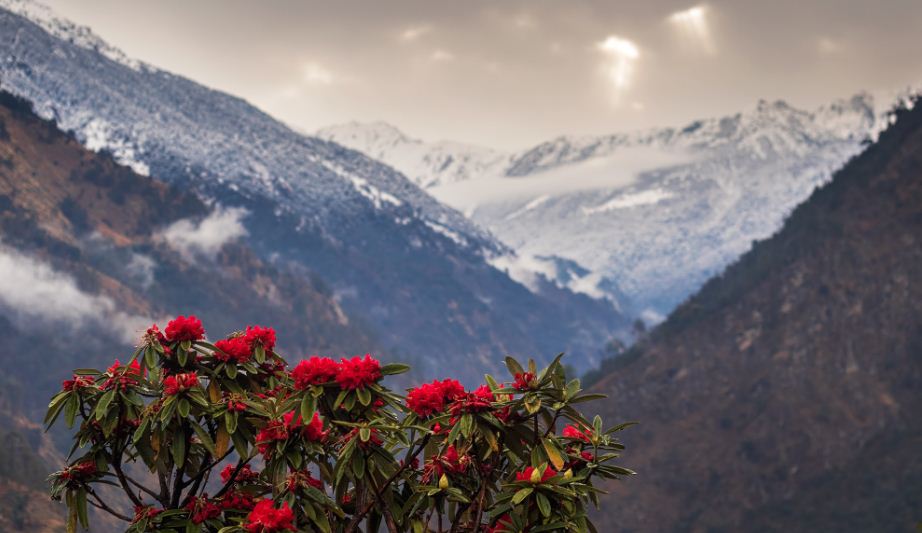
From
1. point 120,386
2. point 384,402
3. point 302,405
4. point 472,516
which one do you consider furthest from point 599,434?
point 120,386

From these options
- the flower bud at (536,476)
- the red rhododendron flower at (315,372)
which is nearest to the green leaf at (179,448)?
the red rhododendron flower at (315,372)

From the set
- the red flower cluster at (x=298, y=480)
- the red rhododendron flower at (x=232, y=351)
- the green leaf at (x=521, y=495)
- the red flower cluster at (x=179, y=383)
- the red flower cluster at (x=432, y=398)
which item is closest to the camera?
the green leaf at (x=521, y=495)

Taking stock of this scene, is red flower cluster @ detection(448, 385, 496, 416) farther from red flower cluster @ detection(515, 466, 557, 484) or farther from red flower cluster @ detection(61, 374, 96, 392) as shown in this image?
red flower cluster @ detection(61, 374, 96, 392)

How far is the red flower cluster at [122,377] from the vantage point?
20.0 meters

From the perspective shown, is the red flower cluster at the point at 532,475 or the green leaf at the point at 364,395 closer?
the red flower cluster at the point at 532,475

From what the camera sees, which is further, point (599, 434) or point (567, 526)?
point (599, 434)

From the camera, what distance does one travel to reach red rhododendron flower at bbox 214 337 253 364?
2125cm

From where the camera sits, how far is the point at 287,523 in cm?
1770

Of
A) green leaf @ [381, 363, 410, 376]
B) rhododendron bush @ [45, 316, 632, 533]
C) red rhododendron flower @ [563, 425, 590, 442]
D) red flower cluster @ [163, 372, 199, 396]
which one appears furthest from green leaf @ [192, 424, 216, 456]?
red rhododendron flower @ [563, 425, 590, 442]

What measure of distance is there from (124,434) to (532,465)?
25.3 feet

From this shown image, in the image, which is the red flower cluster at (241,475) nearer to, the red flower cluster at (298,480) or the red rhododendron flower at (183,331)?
the red rhododendron flower at (183,331)

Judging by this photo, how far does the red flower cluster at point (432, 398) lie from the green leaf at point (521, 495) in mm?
2395

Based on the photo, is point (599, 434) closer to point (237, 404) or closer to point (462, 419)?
point (462, 419)

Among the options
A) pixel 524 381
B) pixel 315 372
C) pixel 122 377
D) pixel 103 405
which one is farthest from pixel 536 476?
pixel 122 377
